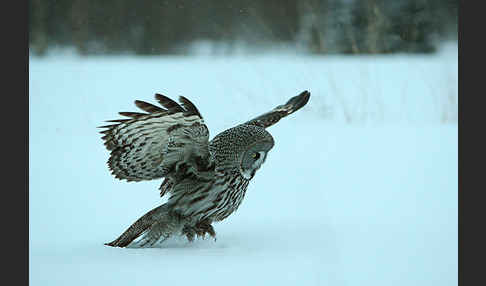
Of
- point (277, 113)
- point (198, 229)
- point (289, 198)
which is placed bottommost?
point (198, 229)

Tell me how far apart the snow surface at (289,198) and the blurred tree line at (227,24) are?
204 cm

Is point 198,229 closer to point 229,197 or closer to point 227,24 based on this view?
point 229,197

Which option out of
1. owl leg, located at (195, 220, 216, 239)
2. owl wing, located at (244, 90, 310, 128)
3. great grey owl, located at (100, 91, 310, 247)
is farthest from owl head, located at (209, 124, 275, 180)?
owl wing, located at (244, 90, 310, 128)

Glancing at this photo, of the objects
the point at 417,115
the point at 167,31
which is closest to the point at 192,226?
the point at 417,115

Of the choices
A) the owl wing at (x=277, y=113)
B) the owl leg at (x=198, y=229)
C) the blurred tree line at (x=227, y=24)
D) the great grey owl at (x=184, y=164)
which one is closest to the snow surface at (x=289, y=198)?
the owl leg at (x=198, y=229)

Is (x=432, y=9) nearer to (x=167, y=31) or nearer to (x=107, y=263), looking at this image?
(x=167, y=31)

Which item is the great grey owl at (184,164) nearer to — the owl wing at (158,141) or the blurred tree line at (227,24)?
the owl wing at (158,141)

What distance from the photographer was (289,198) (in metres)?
4.05

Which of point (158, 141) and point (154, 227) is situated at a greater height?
point (158, 141)

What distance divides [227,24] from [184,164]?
8.08 m

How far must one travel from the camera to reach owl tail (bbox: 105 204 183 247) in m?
3.22

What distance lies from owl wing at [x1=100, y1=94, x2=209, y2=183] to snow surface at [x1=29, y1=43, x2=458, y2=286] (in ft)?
1.55

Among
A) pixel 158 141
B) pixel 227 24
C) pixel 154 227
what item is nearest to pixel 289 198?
pixel 154 227

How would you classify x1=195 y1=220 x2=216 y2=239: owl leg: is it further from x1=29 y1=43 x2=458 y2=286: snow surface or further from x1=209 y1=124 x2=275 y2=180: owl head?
x1=209 y1=124 x2=275 y2=180: owl head
